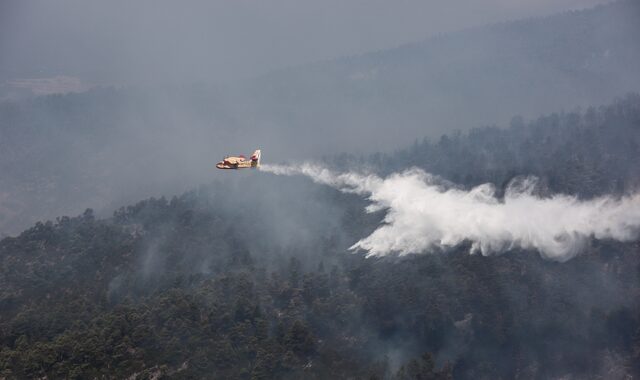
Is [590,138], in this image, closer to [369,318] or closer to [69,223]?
[369,318]

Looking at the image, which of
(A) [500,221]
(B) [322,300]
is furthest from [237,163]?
(A) [500,221]

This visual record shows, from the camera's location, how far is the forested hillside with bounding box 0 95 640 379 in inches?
4343

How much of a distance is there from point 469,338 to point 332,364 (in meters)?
27.3

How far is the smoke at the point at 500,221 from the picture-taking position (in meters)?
125

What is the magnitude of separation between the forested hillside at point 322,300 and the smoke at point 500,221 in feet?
12.5

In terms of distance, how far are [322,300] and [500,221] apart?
3551 cm

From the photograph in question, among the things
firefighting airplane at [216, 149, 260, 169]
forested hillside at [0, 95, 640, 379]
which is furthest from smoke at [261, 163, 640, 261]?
firefighting airplane at [216, 149, 260, 169]

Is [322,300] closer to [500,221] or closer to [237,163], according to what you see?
[237,163]

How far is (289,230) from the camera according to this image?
543 feet

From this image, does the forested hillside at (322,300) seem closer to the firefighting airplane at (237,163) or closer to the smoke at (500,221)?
the smoke at (500,221)

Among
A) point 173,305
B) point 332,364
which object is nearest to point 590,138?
point 332,364

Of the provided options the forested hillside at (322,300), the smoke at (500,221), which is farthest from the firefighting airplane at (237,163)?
the forested hillside at (322,300)

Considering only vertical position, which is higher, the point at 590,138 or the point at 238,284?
the point at 590,138

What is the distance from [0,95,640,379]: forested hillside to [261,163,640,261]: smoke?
381 cm
